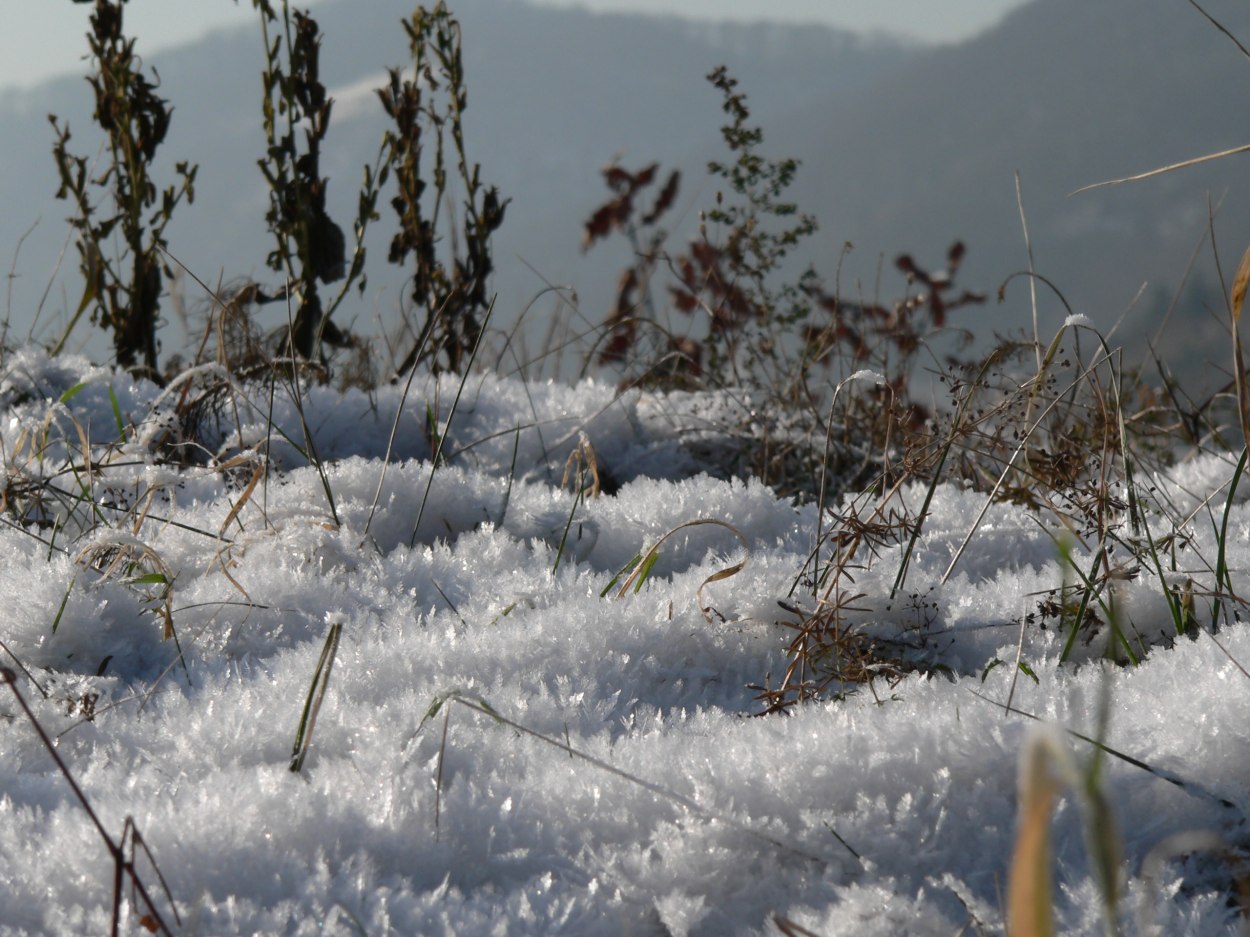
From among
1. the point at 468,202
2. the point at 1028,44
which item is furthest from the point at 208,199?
the point at 468,202

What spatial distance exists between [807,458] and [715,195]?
5.21 feet

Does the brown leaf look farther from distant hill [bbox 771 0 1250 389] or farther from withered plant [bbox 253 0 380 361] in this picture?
distant hill [bbox 771 0 1250 389]

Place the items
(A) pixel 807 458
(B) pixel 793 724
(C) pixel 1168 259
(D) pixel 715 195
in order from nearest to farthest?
(B) pixel 793 724 < (A) pixel 807 458 < (D) pixel 715 195 < (C) pixel 1168 259

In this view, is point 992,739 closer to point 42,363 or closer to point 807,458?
point 807,458

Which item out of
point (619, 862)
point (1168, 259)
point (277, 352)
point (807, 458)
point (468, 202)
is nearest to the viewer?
point (619, 862)

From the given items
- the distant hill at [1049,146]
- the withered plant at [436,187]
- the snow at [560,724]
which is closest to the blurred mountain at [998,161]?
the distant hill at [1049,146]

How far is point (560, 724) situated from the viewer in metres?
1.31

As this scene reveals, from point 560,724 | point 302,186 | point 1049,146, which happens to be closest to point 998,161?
point 1049,146

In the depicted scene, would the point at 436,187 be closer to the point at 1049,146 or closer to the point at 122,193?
the point at 122,193

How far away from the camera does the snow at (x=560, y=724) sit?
984 millimetres

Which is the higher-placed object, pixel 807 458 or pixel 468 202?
pixel 468 202

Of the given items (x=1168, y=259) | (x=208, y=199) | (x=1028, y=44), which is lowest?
(x=1168, y=259)

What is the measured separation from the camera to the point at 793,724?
1214 millimetres

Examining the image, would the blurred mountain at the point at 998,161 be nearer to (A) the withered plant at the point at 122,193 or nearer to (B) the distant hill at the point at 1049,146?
(B) the distant hill at the point at 1049,146
